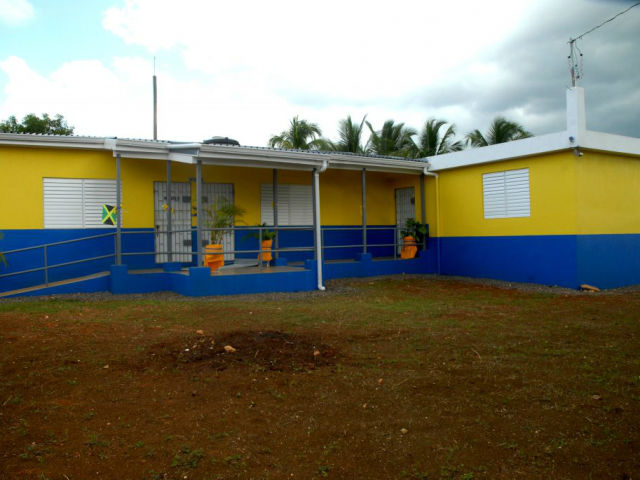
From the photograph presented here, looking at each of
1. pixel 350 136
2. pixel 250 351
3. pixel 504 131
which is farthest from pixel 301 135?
pixel 250 351

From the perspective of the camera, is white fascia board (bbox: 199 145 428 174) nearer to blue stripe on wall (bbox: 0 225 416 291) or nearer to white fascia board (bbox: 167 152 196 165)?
white fascia board (bbox: 167 152 196 165)

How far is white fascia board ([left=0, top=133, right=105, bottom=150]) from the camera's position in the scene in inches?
430

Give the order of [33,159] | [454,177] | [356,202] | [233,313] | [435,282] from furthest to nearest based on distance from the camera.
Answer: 1. [356,202]
2. [454,177]
3. [435,282]
4. [33,159]
5. [233,313]

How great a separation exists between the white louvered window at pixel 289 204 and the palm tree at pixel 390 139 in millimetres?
12217

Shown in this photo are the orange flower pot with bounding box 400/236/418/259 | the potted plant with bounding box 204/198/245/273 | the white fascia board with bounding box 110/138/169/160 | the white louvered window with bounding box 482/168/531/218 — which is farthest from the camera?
the orange flower pot with bounding box 400/236/418/259

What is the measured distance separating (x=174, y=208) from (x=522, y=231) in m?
8.74

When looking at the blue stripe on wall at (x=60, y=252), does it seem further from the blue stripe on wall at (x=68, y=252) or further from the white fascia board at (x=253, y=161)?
the white fascia board at (x=253, y=161)

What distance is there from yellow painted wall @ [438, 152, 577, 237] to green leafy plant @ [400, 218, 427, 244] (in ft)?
1.81

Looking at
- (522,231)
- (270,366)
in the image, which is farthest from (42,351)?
(522,231)

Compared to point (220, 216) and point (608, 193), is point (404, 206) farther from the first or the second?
point (220, 216)

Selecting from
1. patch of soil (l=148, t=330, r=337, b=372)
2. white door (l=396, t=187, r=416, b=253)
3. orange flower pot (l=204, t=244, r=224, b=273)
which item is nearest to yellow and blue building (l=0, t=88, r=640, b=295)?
orange flower pot (l=204, t=244, r=224, b=273)

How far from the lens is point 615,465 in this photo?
3309 mm

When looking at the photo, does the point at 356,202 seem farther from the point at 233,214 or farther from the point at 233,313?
the point at 233,313

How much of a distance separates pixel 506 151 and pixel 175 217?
8.52 metres
